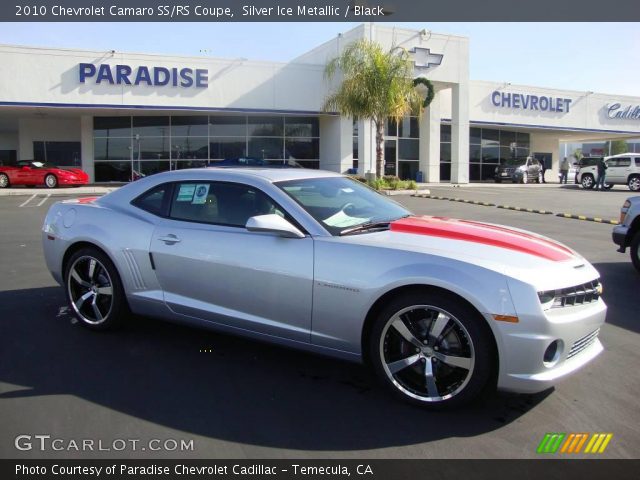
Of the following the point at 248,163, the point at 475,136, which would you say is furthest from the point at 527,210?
the point at 475,136

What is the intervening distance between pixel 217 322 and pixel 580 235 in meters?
9.50

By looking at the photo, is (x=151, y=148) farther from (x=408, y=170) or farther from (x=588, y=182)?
(x=588, y=182)

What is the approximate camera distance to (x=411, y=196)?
2128 centimetres

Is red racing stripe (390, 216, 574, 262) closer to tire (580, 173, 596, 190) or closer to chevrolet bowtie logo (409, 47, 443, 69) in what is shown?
chevrolet bowtie logo (409, 47, 443, 69)

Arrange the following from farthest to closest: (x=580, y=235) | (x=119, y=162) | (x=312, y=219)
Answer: (x=119, y=162) < (x=580, y=235) < (x=312, y=219)

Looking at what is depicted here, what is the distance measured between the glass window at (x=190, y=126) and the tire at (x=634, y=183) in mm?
21941

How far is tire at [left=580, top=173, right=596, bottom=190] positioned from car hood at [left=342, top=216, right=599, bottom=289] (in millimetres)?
29585

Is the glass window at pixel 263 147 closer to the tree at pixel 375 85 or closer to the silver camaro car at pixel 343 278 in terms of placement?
the tree at pixel 375 85

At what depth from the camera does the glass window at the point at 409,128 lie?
30.7 m

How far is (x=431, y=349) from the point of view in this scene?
3.45 metres

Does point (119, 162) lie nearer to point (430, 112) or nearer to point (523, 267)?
point (430, 112)

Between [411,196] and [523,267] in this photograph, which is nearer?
[523,267]

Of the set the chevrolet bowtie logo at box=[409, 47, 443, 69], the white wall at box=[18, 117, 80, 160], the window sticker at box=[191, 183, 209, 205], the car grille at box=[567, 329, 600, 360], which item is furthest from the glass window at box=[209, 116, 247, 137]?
the car grille at box=[567, 329, 600, 360]

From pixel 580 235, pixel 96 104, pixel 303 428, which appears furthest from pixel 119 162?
pixel 303 428
